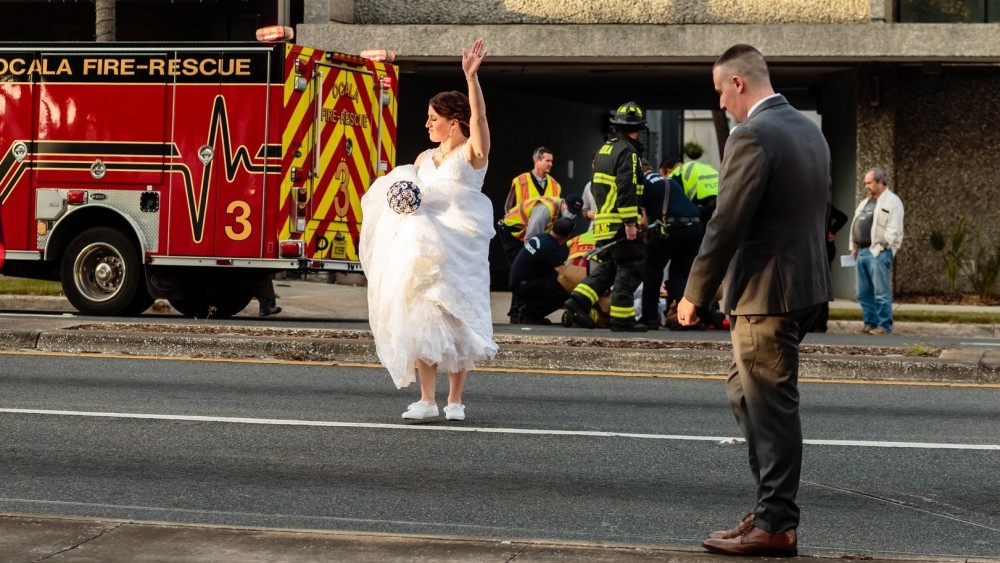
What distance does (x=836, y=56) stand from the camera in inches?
790

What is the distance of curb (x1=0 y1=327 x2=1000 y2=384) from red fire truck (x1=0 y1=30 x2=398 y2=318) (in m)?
2.65

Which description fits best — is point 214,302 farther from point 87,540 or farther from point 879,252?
point 87,540

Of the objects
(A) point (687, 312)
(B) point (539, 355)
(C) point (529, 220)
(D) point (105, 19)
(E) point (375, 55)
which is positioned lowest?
(B) point (539, 355)

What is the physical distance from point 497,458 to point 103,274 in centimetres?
899

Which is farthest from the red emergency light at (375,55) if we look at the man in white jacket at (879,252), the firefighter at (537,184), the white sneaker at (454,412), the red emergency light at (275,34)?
the white sneaker at (454,412)

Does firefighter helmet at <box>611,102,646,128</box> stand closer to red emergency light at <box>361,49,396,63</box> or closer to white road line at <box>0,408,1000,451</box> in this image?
red emergency light at <box>361,49,396,63</box>

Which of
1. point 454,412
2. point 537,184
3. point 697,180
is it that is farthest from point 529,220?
point 454,412

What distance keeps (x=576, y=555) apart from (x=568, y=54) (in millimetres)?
15808

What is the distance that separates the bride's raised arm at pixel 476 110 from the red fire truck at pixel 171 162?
686 cm

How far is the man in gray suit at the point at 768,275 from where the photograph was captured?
5.36m

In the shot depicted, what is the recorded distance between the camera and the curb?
11367mm

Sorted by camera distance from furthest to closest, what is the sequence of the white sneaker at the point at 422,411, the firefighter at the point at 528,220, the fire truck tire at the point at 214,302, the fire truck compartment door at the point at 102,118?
the firefighter at the point at 528,220, the fire truck tire at the point at 214,302, the fire truck compartment door at the point at 102,118, the white sneaker at the point at 422,411

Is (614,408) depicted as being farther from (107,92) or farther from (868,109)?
(868,109)

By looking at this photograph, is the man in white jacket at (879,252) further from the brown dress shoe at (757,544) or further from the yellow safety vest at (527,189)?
the brown dress shoe at (757,544)
